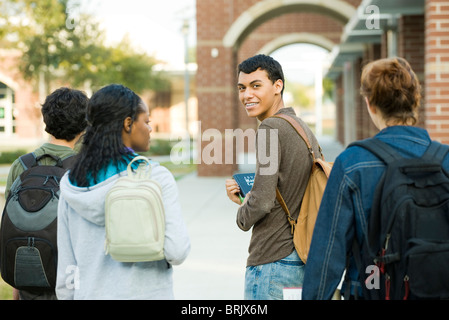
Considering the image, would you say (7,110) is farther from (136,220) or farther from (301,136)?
(136,220)

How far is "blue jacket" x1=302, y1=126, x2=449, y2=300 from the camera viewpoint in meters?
2.27

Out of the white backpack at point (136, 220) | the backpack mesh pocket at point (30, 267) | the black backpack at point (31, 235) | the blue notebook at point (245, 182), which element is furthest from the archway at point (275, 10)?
the white backpack at point (136, 220)

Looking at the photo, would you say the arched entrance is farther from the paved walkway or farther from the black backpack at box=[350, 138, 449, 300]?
the black backpack at box=[350, 138, 449, 300]

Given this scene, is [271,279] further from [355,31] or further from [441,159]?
[355,31]

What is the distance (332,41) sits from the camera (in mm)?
27062

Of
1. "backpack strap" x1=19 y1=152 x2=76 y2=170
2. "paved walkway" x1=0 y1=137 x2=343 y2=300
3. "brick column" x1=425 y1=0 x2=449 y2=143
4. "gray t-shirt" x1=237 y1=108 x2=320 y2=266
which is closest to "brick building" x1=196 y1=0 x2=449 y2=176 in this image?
"brick column" x1=425 y1=0 x2=449 y2=143

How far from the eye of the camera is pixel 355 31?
13.3 meters

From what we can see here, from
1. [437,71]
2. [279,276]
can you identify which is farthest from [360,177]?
[437,71]

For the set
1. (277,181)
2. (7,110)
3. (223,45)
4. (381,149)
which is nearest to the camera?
(381,149)

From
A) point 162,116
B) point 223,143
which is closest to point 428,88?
point 223,143

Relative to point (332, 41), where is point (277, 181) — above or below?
below

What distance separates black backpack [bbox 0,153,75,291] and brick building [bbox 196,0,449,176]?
4.06 m

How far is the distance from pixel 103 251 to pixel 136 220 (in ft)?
0.91

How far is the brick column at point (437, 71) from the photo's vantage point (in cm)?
727
